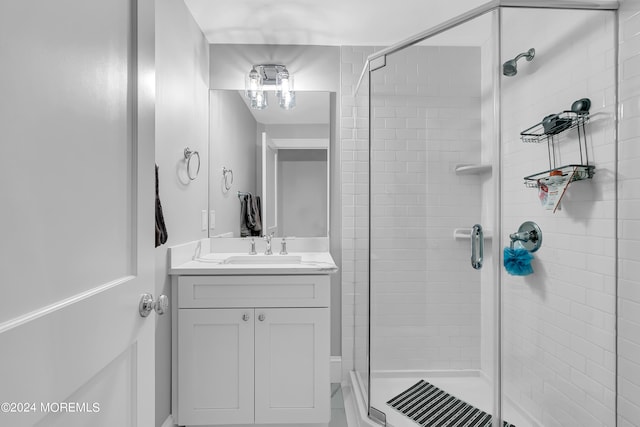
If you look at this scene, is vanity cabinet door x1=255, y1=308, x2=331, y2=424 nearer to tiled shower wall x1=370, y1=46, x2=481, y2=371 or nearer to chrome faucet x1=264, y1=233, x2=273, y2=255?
tiled shower wall x1=370, y1=46, x2=481, y2=371

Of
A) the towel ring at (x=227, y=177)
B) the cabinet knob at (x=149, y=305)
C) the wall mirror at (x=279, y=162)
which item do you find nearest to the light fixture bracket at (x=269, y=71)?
the wall mirror at (x=279, y=162)

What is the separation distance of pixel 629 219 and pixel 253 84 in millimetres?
2165

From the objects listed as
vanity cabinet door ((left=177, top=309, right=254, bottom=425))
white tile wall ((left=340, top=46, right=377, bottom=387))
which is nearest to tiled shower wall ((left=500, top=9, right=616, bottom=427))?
white tile wall ((left=340, top=46, right=377, bottom=387))

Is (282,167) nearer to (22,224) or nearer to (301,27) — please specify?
(301,27)

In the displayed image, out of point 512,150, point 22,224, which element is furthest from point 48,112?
point 512,150

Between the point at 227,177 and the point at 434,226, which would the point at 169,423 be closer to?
the point at 227,177

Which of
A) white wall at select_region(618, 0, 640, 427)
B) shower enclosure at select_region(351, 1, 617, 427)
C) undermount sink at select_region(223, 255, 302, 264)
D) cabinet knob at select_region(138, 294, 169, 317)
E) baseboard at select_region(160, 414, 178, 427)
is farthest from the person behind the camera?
undermount sink at select_region(223, 255, 302, 264)

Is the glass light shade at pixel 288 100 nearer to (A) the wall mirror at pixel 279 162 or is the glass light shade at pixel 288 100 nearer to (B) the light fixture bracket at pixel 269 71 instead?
(A) the wall mirror at pixel 279 162

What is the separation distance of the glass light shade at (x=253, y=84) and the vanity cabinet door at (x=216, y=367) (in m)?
1.47

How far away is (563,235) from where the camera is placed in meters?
1.41

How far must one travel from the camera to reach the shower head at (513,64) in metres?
1.42

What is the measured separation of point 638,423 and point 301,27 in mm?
2506

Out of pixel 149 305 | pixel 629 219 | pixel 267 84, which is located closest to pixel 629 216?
pixel 629 219

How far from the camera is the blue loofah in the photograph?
1432 mm
